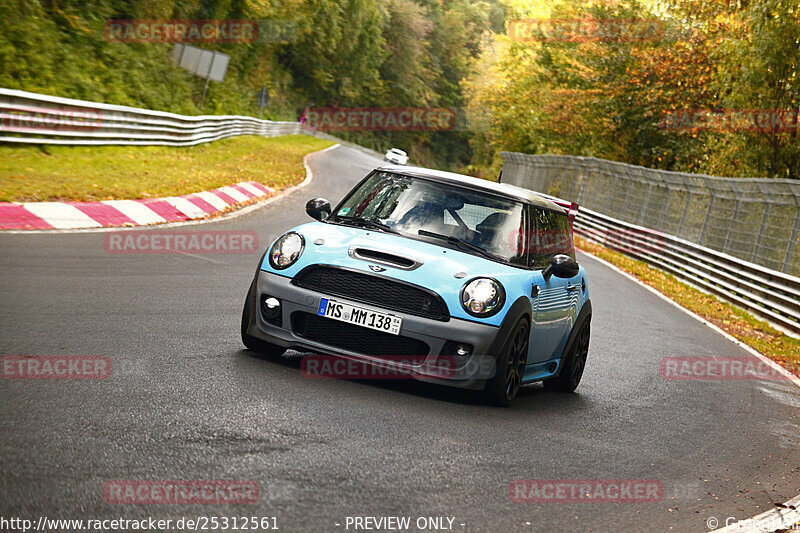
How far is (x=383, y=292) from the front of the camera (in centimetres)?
681

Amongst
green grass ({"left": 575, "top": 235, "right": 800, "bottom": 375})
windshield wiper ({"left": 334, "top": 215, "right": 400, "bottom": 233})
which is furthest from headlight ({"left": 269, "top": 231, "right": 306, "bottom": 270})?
green grass ({"left": 575, "top": 235, "right": 800, "bottom": 375})

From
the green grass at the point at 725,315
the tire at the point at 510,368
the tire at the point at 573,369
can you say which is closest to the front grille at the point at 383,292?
the tire at the point at 510,368

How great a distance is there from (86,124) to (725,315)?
13.8m

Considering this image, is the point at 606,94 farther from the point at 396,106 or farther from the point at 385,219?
the point at 396,106

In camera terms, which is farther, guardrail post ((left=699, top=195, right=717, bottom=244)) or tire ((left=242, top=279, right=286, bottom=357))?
guardrail post ((left=699, top=195, right=717, bottom=244))

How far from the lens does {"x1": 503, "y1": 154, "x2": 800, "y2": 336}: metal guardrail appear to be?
689 inches

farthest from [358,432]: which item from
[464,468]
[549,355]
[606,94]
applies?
[606,94]

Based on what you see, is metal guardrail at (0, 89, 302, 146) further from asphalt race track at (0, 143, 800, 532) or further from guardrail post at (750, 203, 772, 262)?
guardrail post at (750, 203, 772, 262)

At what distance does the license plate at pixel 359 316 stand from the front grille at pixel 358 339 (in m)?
0.04

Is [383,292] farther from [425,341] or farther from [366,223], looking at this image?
[366,223]

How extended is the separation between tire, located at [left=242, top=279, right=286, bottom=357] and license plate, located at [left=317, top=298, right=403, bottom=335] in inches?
23.1

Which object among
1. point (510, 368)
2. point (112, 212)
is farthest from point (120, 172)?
point (510, 368)

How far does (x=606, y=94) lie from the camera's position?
44719 millimetres

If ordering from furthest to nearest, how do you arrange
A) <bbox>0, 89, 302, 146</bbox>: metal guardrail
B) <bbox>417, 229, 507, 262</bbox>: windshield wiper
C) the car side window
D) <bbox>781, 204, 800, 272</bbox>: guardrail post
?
<bbox>0, 89, 302, 146</bbox>: metal guardrail < <bbox>781, 204, 800, 272</bbox>: guardrail post < the car side window < <bbox>417, 229, 507, 262</bbox>: windshield wiper
